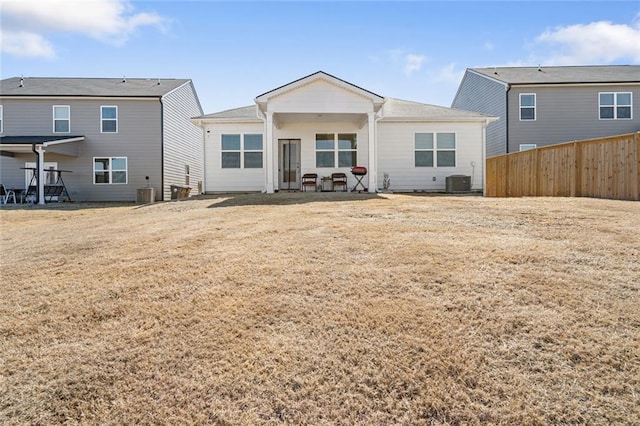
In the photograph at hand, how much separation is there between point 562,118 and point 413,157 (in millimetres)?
8852

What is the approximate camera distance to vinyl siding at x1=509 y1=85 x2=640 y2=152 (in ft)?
61.2

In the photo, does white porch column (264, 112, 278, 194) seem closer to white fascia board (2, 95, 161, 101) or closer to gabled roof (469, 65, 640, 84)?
white fascia board (2, 95, 161, 101)

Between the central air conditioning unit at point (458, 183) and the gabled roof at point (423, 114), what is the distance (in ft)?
7.88

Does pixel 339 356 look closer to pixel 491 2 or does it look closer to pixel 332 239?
pixel 332 239

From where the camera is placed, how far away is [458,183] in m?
15.0

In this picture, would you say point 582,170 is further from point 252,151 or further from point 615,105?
point 615,105

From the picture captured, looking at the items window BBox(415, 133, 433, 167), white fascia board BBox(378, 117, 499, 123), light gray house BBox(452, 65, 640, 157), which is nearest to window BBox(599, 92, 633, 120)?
light gray house BBox(452, 65, 640, 157)

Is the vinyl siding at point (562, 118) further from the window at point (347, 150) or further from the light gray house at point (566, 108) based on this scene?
the window at point (347, 150)

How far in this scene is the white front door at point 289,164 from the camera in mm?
15781

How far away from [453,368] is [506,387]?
13.1 inches

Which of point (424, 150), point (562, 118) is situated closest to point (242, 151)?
point (424, 150)

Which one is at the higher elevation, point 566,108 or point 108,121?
point 566,108

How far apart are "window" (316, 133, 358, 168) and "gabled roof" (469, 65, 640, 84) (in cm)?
919

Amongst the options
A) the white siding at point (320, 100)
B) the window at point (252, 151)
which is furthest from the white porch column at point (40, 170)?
the white siding at point (320, 100)
